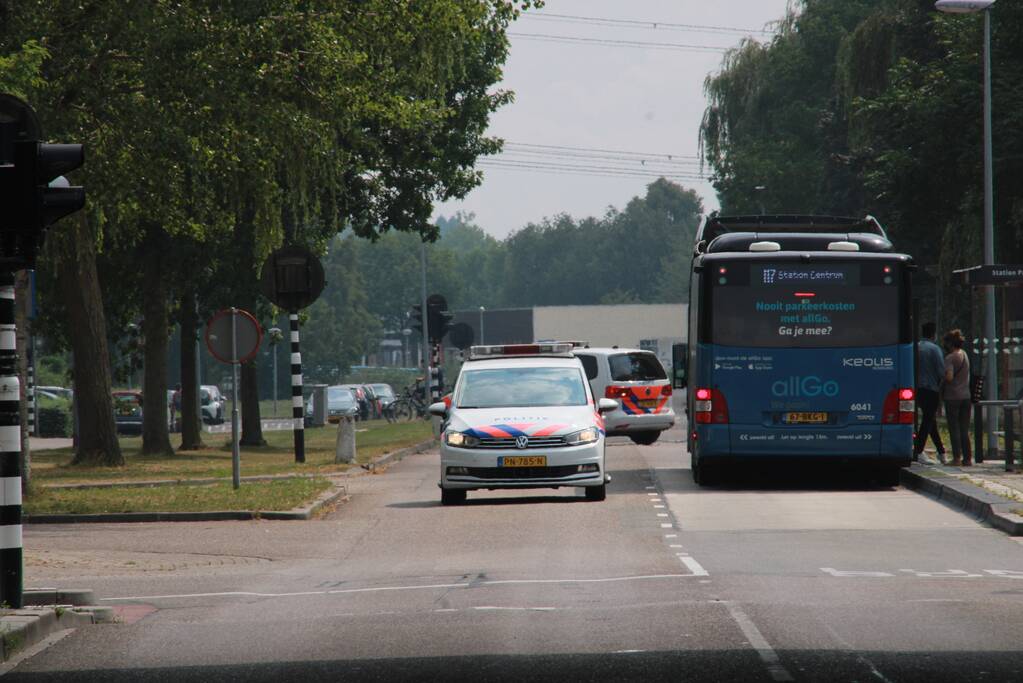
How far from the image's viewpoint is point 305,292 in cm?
3080

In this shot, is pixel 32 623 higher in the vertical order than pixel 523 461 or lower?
lower

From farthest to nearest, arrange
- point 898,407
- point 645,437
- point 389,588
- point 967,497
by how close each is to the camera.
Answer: point 645,437, point 898,407, point 967,497, point 389,588

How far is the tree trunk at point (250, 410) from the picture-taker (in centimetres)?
4250

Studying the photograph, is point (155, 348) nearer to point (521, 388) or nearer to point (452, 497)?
point (521, 388)

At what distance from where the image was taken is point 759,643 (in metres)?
10.1

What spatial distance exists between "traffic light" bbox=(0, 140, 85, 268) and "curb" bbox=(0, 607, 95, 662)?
6.86 ft

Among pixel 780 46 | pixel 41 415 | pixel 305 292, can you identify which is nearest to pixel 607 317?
pixel 780 46

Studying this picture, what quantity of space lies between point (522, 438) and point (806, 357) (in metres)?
3.99

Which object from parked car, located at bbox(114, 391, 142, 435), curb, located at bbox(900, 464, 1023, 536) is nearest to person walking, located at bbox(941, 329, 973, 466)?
curb, located at bbox(900, 464, 1023, 536)

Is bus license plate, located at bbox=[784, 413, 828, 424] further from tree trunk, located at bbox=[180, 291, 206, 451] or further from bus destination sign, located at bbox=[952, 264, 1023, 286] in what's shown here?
tree trunk, located at bbox=[180, 291, 206, 451]

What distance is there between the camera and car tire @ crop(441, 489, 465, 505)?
21672 mm

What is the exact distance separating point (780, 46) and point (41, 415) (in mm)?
27263

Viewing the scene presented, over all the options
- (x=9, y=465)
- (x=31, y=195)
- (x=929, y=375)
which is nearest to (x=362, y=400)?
(x=929, y=375)

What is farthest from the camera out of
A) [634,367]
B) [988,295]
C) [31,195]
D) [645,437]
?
[645,437]
